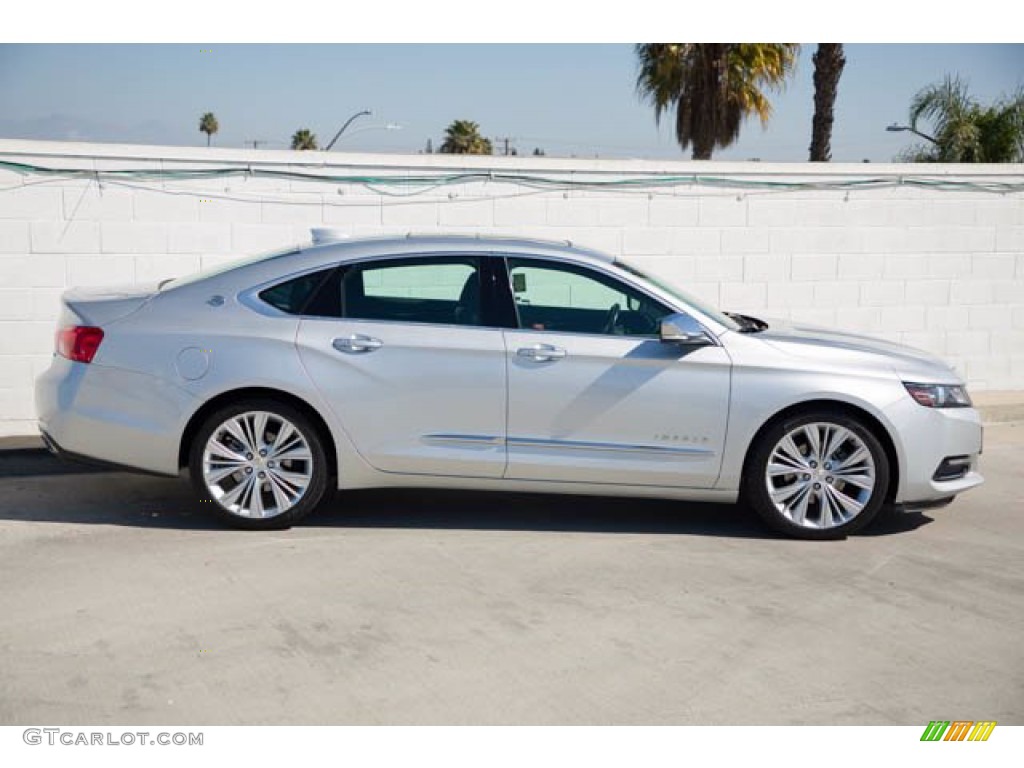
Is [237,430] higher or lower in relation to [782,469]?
higher

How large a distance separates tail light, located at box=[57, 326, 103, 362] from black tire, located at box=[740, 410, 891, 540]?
11.3 feet

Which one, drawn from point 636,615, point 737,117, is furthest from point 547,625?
point 737,117

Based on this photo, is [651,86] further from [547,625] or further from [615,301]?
[547,625]

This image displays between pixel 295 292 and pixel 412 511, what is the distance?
4.70ft

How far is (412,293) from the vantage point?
680 centimetres

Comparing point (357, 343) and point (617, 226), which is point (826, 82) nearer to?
point (617, 226)

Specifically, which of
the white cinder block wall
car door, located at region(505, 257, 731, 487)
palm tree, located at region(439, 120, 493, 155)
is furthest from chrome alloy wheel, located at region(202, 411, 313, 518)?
palm tree, located at region(439, 120, 493, 155)

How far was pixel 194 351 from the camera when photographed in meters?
6.57

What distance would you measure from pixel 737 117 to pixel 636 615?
69.1 feet

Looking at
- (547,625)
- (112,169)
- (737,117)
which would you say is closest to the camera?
(547,625)

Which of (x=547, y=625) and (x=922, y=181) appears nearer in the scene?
(x=547, y=625)

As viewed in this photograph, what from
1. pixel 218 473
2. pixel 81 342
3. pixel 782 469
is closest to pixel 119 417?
pixel 81 342

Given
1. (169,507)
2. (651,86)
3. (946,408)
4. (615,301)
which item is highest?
(651,86)

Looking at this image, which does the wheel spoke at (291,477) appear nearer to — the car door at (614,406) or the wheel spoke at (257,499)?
the wheel spoke at (257,499)
